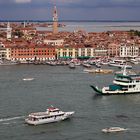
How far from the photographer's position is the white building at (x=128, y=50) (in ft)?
59.7

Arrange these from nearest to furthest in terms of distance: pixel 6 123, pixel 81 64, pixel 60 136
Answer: pixel 60 136 < pixel 6 123 < pixel 81 64

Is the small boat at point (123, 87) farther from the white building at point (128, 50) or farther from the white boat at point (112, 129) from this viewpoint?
the white building at point (128, 50)

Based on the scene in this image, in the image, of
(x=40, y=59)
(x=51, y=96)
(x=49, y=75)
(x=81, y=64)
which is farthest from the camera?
(x=40, y=59)

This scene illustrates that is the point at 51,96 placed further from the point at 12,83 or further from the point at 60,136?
the point at 60,136

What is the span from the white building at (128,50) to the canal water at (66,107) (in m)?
6.44

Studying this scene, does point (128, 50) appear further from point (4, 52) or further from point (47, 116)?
point (47, 116)

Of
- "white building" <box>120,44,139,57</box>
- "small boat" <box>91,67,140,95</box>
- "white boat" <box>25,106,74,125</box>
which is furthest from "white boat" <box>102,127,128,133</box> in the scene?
"white building" <box>120,44,139,57</box>

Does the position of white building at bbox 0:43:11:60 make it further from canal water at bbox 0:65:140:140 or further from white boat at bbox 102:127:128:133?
white boat at bbox 102:127:128:133

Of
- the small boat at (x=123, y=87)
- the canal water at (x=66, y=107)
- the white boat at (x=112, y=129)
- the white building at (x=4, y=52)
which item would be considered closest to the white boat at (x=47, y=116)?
the canal water at (x=66, y=107)

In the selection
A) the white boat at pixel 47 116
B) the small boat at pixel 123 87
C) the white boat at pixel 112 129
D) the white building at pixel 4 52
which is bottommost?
the white boat at pixel 112 129

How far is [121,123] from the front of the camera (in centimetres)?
673

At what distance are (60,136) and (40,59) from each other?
10.9 meters

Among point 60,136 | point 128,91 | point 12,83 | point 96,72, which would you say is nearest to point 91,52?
point 96,72

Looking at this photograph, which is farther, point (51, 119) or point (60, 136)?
point (51, 119)
